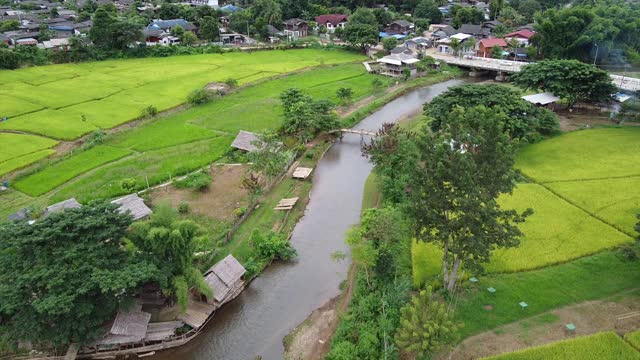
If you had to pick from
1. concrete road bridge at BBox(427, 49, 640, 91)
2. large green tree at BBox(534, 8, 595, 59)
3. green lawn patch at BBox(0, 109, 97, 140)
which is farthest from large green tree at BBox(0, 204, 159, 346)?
large green tree at BBox(534, 8, 595, 59)

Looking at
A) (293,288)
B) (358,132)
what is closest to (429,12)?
(358,132)

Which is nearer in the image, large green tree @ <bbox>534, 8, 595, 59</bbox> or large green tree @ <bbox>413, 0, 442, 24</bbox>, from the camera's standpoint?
large green tree @ <bbox>534, 8, 595, 59</bbox>

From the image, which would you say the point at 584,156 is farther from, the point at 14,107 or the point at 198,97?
the point at 14,107

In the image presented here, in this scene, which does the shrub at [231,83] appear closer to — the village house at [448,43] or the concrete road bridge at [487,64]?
the concrete road bridge at [487,64]

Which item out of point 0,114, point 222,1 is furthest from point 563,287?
point 222,1

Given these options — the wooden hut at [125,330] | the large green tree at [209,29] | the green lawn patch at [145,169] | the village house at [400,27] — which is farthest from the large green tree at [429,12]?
the wooden hut at [125,330]

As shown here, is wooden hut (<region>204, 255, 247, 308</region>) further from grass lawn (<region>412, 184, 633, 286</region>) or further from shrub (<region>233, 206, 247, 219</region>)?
grass lawn (<region>412, 184, 633, 286</region>)
